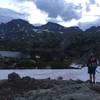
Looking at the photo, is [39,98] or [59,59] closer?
[39,98]

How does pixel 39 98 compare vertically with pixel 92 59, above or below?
below

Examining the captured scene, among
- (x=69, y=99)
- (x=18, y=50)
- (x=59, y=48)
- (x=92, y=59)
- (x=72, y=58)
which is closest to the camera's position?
(x=69, y=99)

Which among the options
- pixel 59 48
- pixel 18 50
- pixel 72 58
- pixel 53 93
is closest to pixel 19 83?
pixel 53 93

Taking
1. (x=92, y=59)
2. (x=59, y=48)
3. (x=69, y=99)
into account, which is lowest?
(x=69, y=99)

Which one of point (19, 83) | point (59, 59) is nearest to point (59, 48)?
point (59, 59)

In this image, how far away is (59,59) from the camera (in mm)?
95688

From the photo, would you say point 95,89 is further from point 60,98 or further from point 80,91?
point 60,98

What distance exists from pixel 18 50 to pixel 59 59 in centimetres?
2580

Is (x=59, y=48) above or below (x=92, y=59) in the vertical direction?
above

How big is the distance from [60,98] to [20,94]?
4031 mm

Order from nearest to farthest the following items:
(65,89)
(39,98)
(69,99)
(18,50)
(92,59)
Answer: (69,99), (39,98), (65,89), (92,59), (18,50)

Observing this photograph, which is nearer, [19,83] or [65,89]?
[65,89]

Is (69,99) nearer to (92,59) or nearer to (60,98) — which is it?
(60,98)

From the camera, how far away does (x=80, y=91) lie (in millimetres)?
20656
